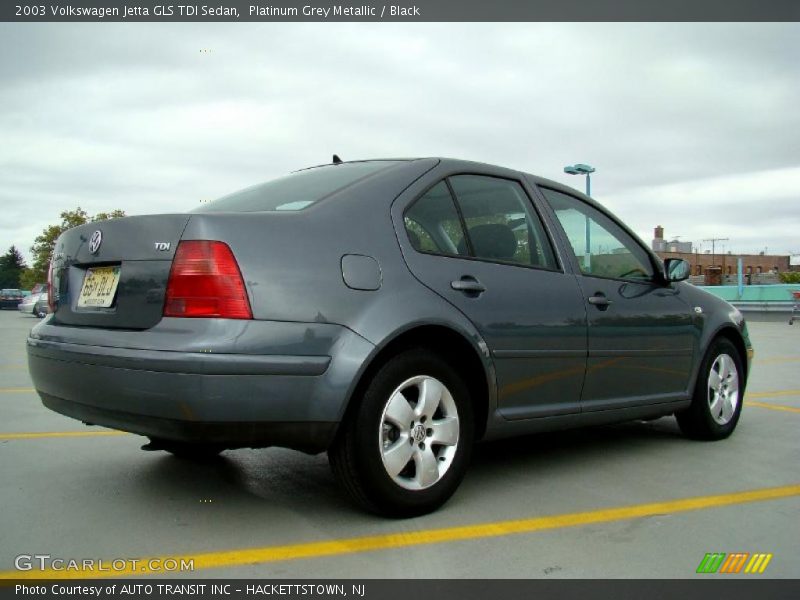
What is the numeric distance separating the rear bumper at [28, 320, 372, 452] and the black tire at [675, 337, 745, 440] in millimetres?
2866

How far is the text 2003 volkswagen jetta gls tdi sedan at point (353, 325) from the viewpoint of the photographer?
9.29ft

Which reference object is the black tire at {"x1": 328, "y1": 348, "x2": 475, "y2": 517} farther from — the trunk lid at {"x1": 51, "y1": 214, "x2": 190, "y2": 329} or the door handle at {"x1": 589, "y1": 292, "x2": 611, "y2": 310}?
the door handle at {"x1": 589, "y1": 292, "x2": 611, "y2": 310}

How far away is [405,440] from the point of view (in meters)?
3.14

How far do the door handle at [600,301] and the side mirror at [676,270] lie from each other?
30.3 inches

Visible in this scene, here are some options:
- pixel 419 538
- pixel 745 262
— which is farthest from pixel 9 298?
pixel 745 262

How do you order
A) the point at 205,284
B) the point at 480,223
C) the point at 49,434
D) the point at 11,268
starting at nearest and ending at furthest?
the point at 205,284 → the point at 480,223 → the point at 49,434 → the point at 11,268

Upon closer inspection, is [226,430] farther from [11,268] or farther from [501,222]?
[11,268]

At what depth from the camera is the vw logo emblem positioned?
10.7ft

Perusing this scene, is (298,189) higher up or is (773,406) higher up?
(298,189)

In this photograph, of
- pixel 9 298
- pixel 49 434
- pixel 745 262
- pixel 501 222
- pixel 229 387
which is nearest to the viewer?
pixel 229 387

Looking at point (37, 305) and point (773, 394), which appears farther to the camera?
point (37, 305)

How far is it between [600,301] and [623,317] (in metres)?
0.23

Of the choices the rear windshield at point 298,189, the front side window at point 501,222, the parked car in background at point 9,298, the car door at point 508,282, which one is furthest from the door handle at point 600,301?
the parked car in background at point 9,298

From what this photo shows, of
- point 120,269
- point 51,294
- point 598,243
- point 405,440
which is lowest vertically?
point 405,440
